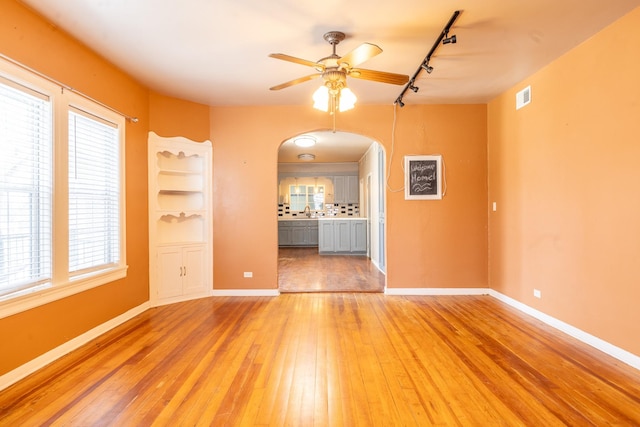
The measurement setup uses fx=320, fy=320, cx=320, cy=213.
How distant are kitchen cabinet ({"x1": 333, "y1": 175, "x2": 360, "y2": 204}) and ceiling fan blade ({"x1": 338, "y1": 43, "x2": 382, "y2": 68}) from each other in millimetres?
7937

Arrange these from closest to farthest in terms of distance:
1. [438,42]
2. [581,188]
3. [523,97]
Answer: [438,42] < [581,188] < [523,97]

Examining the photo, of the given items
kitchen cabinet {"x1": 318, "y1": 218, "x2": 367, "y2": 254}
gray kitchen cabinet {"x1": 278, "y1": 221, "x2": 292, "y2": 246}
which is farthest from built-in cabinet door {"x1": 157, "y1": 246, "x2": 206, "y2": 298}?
gray kitchen cabinet {"x1": 278, "y1": 221, "x2": 292, "y2": 246}

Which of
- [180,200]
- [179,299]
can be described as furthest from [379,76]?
[179,299]

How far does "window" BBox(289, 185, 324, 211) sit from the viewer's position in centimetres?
1081

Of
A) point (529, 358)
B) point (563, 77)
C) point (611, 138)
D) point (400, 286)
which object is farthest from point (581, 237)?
point (400, 286)

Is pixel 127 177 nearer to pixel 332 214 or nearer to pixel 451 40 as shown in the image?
pixel 451 40

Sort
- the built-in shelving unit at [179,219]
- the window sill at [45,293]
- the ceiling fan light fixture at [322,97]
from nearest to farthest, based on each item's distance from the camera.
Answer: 1. the window sill at [45,293]
2. the ceiling fan light fixture at [322,97]
3. the built-in shelving unit at [179,219]

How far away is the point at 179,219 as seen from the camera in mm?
4602

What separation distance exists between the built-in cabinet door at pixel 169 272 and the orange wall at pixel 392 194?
51 centimetres

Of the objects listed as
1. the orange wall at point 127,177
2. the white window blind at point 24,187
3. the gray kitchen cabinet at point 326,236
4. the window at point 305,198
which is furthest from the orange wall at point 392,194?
the window at point 305,198

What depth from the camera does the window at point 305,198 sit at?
426 inches

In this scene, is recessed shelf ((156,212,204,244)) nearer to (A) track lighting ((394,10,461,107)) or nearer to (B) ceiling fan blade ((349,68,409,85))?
(B) ceiling fan blade ((349,68,409,85))

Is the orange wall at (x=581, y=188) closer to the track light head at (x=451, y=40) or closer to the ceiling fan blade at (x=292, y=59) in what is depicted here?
the track light head at (x=451, y=40)

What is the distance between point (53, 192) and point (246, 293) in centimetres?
270
